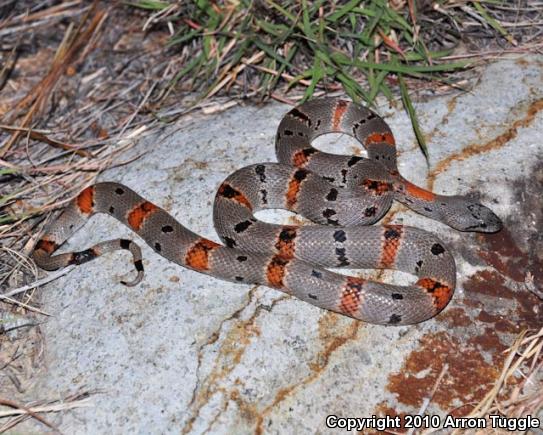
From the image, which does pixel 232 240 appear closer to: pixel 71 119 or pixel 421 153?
pixel 421 153

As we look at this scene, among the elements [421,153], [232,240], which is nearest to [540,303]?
[421,153]

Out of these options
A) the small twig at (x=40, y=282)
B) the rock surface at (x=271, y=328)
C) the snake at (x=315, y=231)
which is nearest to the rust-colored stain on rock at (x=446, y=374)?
the rock surface at (x=271, y=328)


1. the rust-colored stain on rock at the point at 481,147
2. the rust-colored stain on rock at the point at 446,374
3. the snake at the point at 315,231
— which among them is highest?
the rust-colored stain on rock at the point at 481,147

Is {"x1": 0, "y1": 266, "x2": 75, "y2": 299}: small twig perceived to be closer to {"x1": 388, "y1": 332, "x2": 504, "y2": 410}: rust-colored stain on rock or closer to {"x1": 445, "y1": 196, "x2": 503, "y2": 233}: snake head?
{"x1": 388, "y1": 332, "x2": 504, "y2": 410}: rust-colored stain on rock

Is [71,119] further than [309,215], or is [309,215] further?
[71,119]

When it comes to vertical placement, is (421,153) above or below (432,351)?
above

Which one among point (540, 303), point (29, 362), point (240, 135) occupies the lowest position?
point (29, 362)

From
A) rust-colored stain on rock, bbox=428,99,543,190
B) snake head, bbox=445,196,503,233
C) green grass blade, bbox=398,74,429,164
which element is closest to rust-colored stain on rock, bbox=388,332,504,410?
snake head, bbox=445,196,503,233

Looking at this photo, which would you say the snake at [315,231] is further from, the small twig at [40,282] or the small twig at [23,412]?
the small twig at [23,412]
